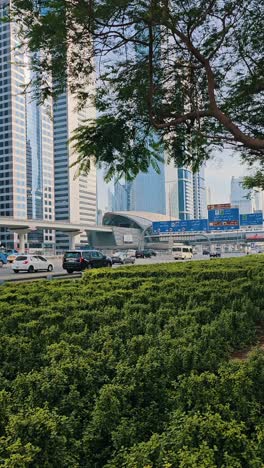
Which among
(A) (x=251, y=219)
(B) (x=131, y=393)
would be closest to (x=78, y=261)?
(B) (x=131, y=393)

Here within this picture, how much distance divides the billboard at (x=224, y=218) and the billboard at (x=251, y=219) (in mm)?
1256

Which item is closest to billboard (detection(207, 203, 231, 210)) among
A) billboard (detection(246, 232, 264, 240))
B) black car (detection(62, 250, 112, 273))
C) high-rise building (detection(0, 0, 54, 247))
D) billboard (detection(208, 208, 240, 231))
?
billboard (detection(208, 208, 240, 231))

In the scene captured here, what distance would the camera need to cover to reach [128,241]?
103 meters

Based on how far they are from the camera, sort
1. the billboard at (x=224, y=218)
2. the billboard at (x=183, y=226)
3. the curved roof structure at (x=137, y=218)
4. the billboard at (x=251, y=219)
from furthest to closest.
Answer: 1. the curved roof structure at (x=137, y=218)
2. the billboard at (x=183, y=226)
3. the billboard at (x=251, y=219)
4. the billboard at (x=224, y=218)

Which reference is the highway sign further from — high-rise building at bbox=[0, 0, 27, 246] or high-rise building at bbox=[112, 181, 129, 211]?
high-rise building at bbox=[0, 0, 27, 246]

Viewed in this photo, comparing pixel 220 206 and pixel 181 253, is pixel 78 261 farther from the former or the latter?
pixel 220 206

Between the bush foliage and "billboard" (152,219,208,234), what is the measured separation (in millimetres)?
56839

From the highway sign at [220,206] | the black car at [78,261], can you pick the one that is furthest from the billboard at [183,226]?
the black car at [78,261]

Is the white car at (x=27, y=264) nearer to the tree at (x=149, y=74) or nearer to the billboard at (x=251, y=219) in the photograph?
the tree at (x=149, y=74)

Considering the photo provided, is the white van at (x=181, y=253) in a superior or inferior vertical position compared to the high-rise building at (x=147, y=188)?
inferior

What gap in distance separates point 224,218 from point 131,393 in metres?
56.8

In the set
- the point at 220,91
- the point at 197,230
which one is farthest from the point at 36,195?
the point at 220,91

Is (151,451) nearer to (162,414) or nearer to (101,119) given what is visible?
(162,414)

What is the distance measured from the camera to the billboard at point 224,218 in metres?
57.9
